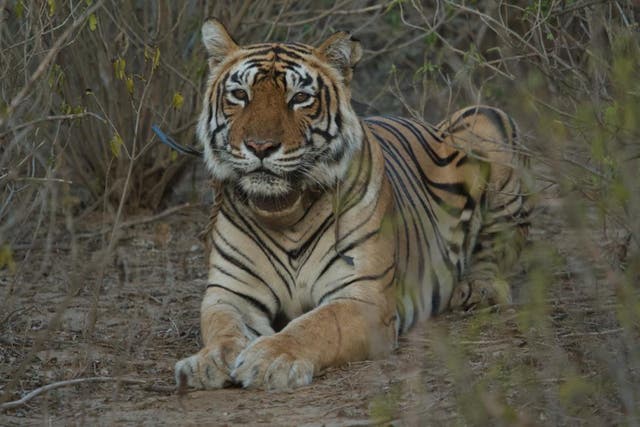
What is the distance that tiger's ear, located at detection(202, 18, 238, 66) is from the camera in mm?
5078

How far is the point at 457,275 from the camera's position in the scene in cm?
593

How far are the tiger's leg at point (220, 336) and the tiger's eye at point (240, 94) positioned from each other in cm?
76

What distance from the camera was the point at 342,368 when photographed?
176 inches

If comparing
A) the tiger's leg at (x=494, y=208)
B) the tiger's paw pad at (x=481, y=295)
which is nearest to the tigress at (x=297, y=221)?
the tiger's paw pad at (x=481, y=295)

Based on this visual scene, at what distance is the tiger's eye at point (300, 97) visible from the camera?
189 inches

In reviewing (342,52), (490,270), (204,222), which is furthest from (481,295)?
(204,222)

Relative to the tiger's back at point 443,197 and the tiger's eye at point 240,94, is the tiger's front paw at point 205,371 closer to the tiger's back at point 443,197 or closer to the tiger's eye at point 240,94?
the tiger's eye at point 240,94

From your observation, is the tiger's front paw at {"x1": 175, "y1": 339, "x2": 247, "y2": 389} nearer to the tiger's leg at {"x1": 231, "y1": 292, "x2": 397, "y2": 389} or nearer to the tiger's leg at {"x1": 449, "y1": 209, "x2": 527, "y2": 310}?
the tiger's leg at {"x1": 231, "y1": 292, "x2": 397, "y2": 389}

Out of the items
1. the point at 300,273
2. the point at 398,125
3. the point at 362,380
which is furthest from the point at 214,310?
the point at 398,125

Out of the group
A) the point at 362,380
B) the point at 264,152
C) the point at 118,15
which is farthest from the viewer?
the point at 118,15

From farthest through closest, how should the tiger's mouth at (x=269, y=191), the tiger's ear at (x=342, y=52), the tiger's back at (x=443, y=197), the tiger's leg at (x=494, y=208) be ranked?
the tiger's leg at (x=494, y=208) < the tiger's back at (x=443, y=197) < the tiger's ear at (x=342, y=52) < the tiger's mouth at (x=269, y=191)

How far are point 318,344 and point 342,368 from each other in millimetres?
158

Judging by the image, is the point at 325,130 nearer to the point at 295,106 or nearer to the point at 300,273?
the point at 295,106

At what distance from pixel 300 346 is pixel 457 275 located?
1796 mm
